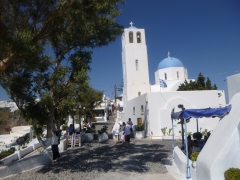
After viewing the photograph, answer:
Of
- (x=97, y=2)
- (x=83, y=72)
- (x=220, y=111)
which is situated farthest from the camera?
(x=83, y=72)

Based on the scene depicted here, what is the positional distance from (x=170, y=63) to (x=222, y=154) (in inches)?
1194

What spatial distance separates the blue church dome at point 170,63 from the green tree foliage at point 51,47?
907 inches

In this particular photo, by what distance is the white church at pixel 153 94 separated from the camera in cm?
1839

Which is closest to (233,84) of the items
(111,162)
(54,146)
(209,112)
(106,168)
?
(209,112)

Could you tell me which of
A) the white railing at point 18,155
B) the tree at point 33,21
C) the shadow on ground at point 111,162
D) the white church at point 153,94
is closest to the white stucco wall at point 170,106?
the white church at point 153,94

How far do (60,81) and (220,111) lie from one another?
767 cm

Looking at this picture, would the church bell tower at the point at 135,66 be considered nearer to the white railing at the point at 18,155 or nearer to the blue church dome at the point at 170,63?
the blue church dome at the point at 170,63

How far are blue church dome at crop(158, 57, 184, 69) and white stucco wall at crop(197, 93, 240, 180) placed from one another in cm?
2917

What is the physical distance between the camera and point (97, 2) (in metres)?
7.66

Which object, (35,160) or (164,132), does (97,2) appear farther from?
(164,132)

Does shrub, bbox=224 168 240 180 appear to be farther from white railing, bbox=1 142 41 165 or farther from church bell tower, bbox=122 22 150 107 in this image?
church bell tower, bbox=122 22 150 107

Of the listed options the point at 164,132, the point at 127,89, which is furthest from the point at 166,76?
the point at 164,132

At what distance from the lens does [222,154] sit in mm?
5562

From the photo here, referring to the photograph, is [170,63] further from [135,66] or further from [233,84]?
[233,84]
